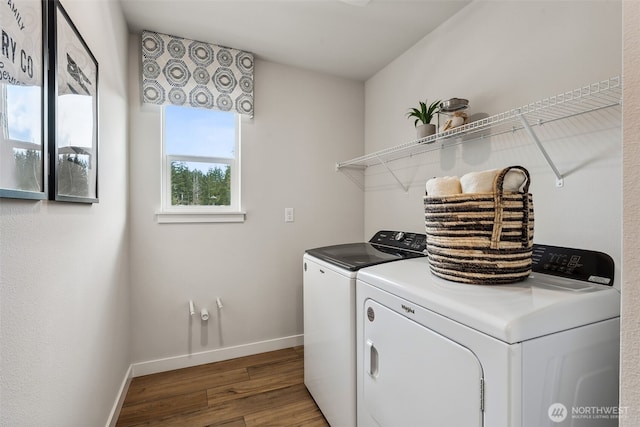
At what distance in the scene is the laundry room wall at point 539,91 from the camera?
1.12 meters

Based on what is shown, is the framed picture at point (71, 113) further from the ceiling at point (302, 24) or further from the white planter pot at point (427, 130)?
the white planter pot at point (427, 130)

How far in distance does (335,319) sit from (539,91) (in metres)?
1.46

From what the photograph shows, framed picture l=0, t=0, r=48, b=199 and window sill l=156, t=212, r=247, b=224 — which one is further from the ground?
framed picture l=0, t=0, r=48, b=199

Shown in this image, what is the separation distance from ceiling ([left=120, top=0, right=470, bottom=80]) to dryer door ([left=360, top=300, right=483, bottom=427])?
5.53 ft

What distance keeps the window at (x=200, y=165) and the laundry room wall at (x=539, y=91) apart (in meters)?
1.36

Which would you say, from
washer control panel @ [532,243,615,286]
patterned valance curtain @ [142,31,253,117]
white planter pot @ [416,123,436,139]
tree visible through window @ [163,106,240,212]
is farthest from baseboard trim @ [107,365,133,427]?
white planter pot @ [416,123,436,139]

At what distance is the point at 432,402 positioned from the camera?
2.95 feet

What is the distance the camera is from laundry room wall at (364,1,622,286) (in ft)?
3.66

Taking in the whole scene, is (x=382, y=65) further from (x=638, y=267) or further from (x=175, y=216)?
(x=638, y=267)

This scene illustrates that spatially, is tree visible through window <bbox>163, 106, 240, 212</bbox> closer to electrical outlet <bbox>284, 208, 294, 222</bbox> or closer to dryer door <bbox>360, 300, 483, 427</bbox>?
electrical outlet <bbox>284, 208, 294, 222</bbox>

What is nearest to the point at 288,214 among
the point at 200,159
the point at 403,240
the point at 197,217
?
the point at 197,217

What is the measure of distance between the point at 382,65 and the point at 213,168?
160cm

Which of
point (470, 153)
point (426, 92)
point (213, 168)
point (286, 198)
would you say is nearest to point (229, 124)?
point (213, 168)

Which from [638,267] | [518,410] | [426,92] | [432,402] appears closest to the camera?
[638,267]
